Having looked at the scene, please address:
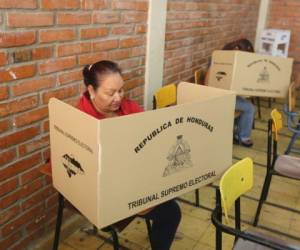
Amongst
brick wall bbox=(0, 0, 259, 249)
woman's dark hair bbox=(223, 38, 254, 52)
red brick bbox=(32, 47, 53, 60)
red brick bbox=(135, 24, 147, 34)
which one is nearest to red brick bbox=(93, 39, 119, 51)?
brick wall bbox=(0, 0, 259, 249)

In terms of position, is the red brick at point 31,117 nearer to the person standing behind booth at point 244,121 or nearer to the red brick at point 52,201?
the red brick at point 52,201

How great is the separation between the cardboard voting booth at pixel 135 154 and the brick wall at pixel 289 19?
14.1ft

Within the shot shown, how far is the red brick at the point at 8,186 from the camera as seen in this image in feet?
5.08

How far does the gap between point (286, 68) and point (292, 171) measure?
3.50 ft

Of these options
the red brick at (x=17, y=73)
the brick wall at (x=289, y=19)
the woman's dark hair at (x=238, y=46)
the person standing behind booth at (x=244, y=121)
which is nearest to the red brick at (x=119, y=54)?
the red brick at (x=17, y=73)

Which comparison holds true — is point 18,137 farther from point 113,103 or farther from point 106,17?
point 106,17

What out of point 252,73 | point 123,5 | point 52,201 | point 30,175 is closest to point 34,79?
point 30,175

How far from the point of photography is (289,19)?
5.18 m

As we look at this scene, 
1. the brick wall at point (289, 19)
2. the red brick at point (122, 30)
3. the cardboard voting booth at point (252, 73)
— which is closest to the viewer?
the red brick at point (122, 30)

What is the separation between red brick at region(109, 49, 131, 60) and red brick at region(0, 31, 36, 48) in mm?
632

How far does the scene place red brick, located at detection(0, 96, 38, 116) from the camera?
57.6 inches

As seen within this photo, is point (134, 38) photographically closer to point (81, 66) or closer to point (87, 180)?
point (81, 66)

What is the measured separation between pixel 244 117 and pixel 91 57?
1855 mm

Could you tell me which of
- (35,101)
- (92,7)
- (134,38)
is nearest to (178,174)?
(35,101)
